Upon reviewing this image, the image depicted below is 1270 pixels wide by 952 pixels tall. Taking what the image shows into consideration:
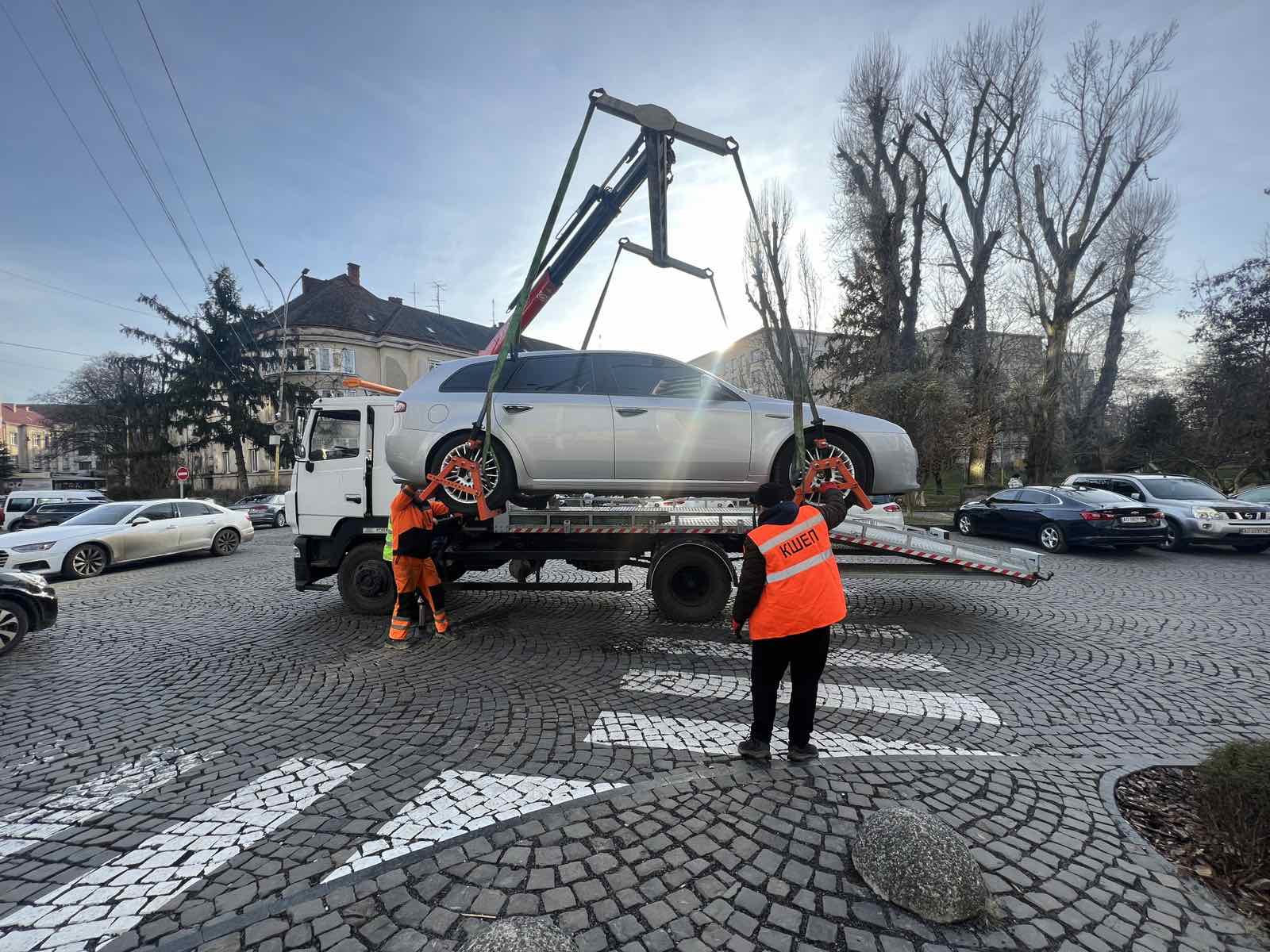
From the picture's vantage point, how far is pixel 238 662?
495 centimetres

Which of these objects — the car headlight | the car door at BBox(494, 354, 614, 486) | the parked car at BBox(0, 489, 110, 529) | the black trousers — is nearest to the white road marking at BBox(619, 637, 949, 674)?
the car door at BBox(494, 354, 614, 486)

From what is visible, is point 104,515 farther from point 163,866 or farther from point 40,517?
point 40,517

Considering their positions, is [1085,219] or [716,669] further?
[1085,219]

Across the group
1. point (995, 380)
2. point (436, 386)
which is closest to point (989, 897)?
point (436, 386)

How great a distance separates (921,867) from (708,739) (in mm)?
1512

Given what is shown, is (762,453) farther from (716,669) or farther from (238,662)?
(238,662)

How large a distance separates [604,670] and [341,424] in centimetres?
440

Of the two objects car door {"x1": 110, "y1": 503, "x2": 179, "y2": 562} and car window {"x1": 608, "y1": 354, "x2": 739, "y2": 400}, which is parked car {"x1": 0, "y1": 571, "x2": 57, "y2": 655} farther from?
car window {"x1": 608, "y1": 354, "x2": 739, "y2": 400}

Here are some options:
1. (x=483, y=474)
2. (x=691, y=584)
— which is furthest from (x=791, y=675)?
(x=483, y=474)

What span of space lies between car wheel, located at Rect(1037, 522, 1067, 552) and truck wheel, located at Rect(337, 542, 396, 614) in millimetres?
11967

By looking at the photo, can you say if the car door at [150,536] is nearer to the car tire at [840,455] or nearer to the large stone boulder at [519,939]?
the car tire at [840,455]

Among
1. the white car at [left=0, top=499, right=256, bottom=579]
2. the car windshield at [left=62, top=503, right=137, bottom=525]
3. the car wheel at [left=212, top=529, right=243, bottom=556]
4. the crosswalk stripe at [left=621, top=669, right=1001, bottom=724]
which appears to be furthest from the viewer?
the car wheel at [left=212, top=529, right=243, bottom=556]

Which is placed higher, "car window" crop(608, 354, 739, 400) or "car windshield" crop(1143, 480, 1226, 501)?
"car window" crop(608, 354, 739, 400)

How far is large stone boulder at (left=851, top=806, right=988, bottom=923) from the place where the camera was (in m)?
2.01
